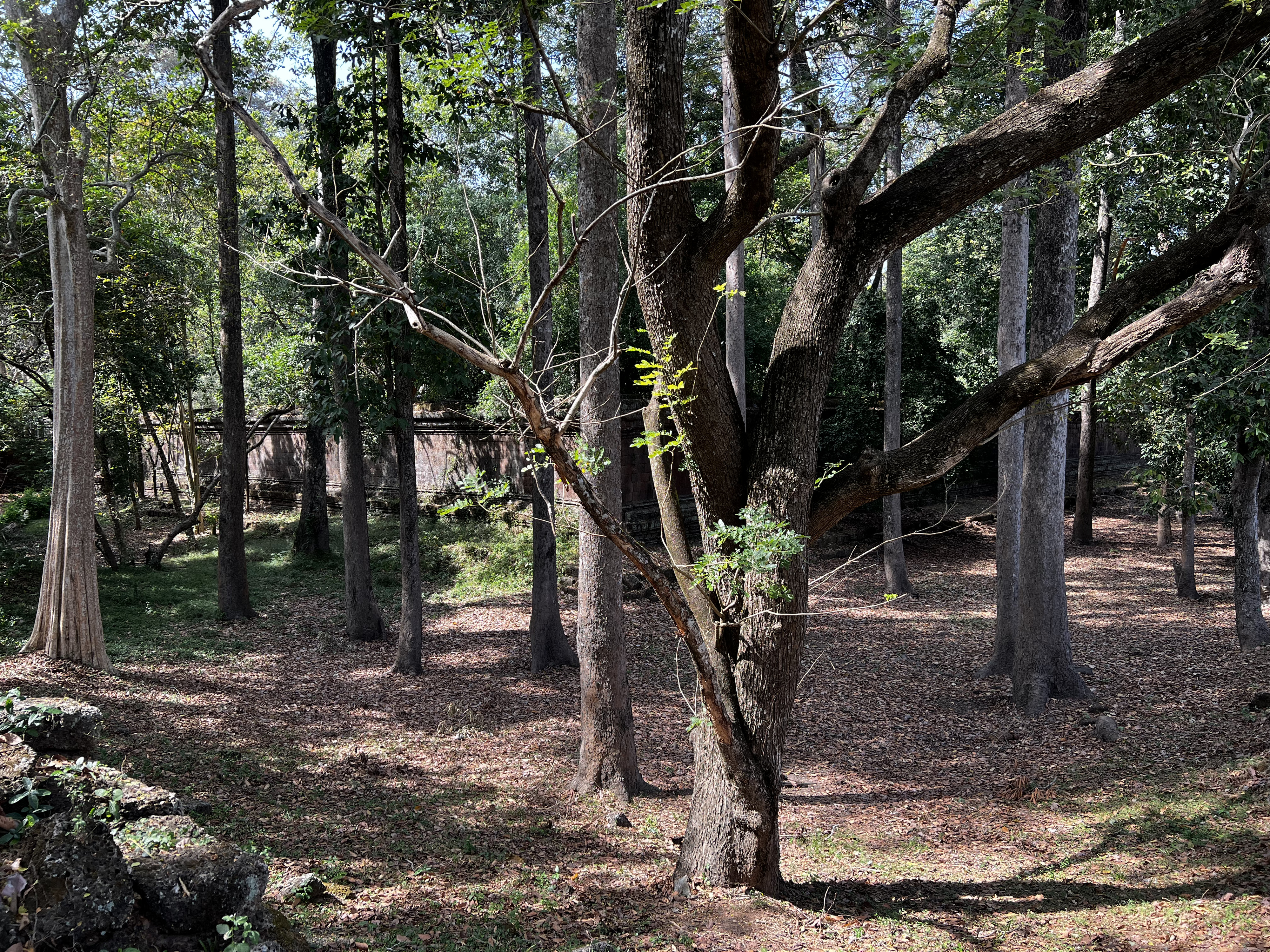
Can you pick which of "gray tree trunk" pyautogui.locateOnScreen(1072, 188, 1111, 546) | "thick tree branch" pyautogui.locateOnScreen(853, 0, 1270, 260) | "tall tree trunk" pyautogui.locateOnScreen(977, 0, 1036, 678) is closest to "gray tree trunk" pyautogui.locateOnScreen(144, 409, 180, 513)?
"tall tree trunk" pyautogui.locateOnScreen(977, 0, 1036, 678)

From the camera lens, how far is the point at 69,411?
902cm

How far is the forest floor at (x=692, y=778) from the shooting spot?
5004 millimetres

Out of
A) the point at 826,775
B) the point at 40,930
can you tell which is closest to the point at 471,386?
the point at 826,775

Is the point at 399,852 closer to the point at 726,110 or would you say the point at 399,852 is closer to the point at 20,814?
the point at 20,814

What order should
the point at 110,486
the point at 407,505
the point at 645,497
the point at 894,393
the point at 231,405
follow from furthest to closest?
the point at 645,497 → the point at 110,486 → the point at 894,393 → the point at 231,405 → the point at 407,505

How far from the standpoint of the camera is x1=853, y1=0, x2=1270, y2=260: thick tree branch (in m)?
3.96

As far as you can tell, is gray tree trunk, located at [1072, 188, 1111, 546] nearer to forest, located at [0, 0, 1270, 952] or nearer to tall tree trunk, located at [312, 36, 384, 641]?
forest, located at [0, 0, 1270, 952]

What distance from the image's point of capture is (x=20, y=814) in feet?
12.1

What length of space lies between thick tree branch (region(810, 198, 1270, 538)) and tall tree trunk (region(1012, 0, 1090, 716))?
4.56 m

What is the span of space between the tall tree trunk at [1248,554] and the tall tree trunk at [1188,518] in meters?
1.75

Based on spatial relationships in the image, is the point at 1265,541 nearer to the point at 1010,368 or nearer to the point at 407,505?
the point at 1010,368

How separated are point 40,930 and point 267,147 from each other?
11.0 feet

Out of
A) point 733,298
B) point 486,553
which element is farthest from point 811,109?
point 486,553

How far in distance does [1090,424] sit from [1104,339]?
14.3 metres
